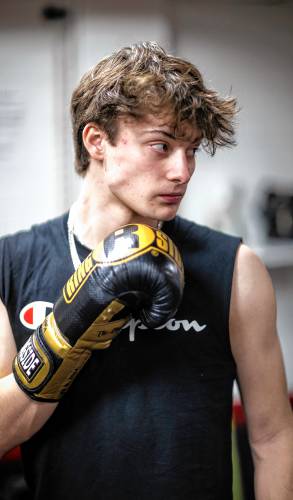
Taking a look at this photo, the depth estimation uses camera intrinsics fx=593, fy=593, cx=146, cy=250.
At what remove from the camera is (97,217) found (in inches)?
48.1

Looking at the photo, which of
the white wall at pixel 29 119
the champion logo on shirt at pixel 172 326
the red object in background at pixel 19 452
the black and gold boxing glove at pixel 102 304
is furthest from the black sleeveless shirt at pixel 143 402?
the white wall at pixel 29 119

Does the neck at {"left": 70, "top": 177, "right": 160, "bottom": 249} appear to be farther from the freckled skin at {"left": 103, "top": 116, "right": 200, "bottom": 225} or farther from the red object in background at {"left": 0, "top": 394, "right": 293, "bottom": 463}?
the red object in background at {"left": 0, "top": 394, "right": 293, "bottom": 463}

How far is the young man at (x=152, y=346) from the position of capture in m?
1.12

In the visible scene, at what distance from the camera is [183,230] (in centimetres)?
127

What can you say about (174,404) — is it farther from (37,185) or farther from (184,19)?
(184,19)

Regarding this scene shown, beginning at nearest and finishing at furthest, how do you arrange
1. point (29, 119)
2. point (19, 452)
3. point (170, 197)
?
1. point (170, 197)
2. point (19, 452)
3. point (29, 119)

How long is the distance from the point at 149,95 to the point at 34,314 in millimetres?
483

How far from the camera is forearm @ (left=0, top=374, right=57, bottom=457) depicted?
109 centimetres

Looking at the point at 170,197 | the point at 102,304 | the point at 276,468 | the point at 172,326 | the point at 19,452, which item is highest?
the point at 170,197

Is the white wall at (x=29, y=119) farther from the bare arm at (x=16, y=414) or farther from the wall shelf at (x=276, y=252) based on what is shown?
the bare arm at (x=16, y=414)

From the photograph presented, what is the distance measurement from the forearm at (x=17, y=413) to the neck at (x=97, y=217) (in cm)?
32

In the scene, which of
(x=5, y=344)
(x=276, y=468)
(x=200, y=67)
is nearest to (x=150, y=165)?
(x=5, y=344)

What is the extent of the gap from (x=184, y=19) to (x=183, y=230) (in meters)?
1.21

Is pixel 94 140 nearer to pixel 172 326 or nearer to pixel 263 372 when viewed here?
pixel 172 326
